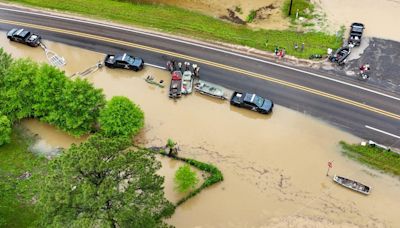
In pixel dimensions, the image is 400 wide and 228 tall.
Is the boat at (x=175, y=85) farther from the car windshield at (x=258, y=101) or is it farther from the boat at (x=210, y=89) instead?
the car windshield at (x=258, y=101)

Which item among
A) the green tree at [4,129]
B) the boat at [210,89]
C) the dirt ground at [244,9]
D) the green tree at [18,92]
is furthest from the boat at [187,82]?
the green tree at [4,129]

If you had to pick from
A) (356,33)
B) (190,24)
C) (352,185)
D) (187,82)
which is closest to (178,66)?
(187,82)

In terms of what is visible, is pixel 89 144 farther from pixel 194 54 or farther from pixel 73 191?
pixel 194 54

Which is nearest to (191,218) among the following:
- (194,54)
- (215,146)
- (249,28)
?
(215,146)

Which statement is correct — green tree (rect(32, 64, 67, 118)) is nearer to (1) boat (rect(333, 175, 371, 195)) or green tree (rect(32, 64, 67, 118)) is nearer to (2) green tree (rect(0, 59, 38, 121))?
(2) green tree (rect(0, 59, 38, 121))

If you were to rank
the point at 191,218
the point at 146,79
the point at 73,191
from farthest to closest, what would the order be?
the point at 146,79, the point at 191,218, the point at 73,191

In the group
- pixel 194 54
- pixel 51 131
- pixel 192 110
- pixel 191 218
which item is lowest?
pixel 191 218
